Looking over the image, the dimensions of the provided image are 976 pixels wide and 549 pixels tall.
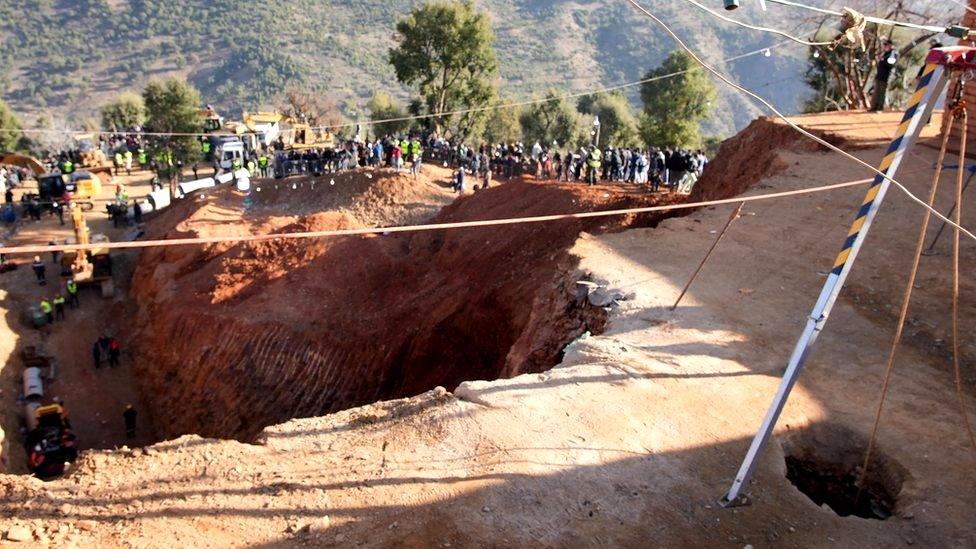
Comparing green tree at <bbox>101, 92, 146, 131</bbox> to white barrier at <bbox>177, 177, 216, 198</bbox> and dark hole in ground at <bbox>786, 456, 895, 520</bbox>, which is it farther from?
dark hole in ground at <bbox>786, 456, 895, 520</bbox>

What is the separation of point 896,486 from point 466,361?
10174 millimetres

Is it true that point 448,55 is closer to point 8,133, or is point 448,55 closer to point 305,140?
point 305,140

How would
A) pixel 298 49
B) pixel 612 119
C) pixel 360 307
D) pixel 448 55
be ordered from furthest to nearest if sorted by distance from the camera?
pixel 298 49 → pixel 612 119 → pixel 448 55 → pixel 360 307

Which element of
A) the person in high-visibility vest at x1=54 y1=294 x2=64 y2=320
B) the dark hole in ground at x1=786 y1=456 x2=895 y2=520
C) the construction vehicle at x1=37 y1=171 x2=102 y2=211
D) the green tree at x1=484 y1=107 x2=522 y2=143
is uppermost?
the green tree at x1=484 y1=107 x2=522 y2=143

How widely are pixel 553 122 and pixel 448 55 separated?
16.0m

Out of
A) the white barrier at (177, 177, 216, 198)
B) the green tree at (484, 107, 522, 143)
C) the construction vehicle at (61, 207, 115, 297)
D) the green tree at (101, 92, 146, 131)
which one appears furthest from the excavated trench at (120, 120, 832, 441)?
the green tree at (101, 92, 146, 131)

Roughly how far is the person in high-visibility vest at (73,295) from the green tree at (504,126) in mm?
35363

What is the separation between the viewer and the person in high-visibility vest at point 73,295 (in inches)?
1016

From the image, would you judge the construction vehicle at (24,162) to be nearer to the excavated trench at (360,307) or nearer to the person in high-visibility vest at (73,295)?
the person in high-visibility vest at (73,295)

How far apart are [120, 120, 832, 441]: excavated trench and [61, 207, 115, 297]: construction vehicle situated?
3.90 meters

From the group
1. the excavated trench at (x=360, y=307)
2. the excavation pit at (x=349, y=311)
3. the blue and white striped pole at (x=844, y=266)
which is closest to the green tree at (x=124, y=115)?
the excavation pit at (x=349, y=311)

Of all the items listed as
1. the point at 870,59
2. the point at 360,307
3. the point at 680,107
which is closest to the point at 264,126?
the point at 680,107

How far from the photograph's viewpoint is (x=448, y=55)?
39781 millimetres

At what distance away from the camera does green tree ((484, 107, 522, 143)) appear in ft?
182
